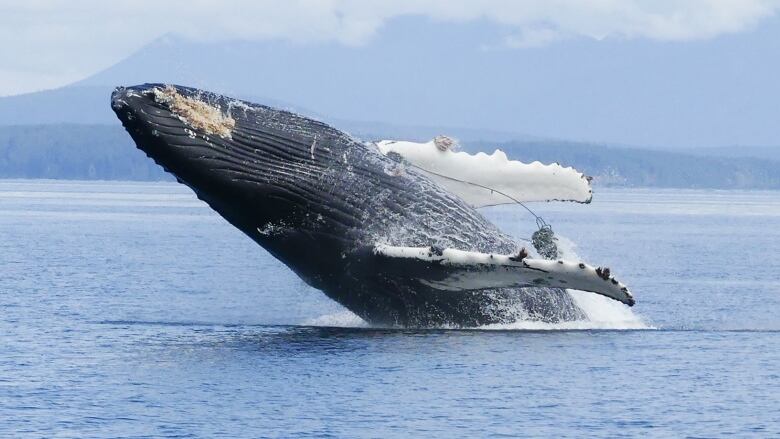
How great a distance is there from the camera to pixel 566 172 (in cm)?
1533

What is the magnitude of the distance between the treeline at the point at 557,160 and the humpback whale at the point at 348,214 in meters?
162

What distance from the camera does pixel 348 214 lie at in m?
13.9

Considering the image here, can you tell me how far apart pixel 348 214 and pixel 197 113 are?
1832 millimetres

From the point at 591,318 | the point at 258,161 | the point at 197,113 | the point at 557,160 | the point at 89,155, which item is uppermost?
the point at 557,160

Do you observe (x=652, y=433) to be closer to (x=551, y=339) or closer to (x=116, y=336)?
(x=551, y=339)

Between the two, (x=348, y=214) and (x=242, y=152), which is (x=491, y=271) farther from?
(x=242, y=152)

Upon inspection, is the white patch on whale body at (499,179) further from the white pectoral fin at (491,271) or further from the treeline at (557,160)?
the treeline at (557,160)

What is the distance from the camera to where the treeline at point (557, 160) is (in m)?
182

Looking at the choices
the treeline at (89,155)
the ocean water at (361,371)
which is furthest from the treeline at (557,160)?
the ocean water at (361,371)

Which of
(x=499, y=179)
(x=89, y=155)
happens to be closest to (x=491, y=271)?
(x=499, y=179)

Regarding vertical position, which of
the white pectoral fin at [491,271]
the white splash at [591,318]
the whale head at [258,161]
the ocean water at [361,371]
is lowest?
the ocean water at [361,371]

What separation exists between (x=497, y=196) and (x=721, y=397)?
366 cm

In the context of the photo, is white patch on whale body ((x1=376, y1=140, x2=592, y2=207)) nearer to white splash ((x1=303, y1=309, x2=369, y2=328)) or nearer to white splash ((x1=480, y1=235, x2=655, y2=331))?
white splash ((x1=480, y1=235, x2=655, y2=331))

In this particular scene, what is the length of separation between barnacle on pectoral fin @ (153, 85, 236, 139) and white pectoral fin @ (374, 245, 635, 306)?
6.18ft
